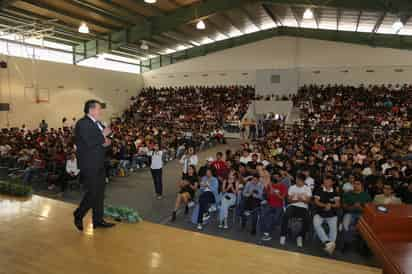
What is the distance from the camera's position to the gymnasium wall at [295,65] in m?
18.4

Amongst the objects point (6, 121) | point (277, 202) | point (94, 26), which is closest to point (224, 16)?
point (94, 26)

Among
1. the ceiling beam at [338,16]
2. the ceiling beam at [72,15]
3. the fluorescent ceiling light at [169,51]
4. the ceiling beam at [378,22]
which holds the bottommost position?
the ceiling beam at [72,15]

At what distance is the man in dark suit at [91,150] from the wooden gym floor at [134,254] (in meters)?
0.44

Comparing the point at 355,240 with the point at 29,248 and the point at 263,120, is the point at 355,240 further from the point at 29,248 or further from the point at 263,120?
the point at 263,120

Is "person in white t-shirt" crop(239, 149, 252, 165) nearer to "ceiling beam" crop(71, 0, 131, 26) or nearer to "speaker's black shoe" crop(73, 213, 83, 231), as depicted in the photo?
"speaker's black shoe" crop(73, 213, 83, 231)

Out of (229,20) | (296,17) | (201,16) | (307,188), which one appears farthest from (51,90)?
(307,188)

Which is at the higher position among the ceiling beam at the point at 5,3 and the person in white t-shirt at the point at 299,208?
the ceiling beam at the point at 5,3

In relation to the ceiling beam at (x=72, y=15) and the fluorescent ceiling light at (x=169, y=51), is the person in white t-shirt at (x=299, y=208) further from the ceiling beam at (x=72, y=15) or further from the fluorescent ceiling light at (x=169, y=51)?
the fluorescent ceiling light at (x=169, y=51)

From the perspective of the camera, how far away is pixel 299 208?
478 cm

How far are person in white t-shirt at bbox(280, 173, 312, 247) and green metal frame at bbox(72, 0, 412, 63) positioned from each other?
9192 millimetres

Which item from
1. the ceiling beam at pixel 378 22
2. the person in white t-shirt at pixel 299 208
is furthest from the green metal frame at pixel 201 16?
the person in white t-shirt at pixel 299 208

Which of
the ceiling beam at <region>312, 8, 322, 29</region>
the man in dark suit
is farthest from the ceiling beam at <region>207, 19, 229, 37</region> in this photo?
the man in dark suit

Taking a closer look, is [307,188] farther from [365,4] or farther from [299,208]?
[365,4]

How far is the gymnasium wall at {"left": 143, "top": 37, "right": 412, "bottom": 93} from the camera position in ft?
60.5
